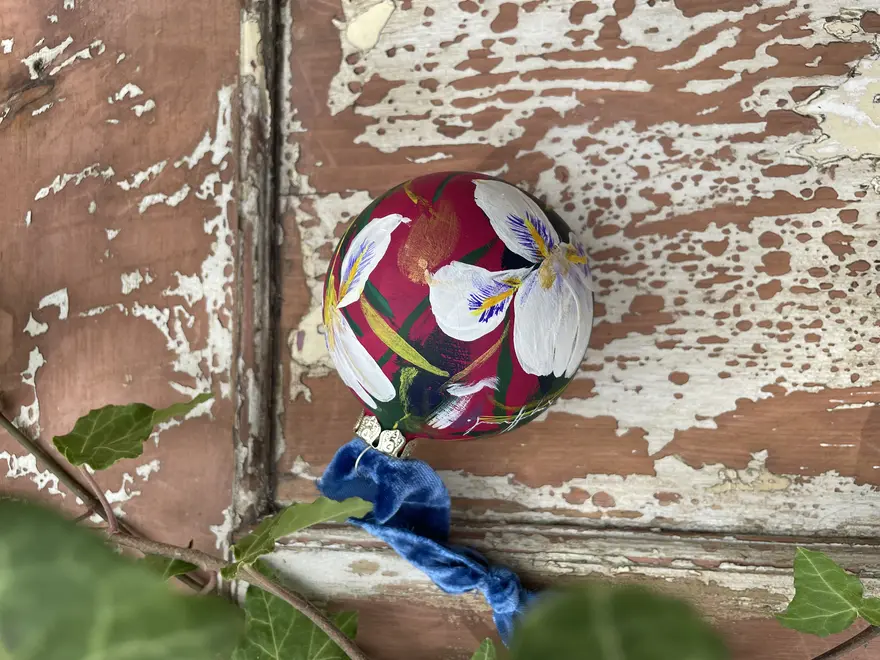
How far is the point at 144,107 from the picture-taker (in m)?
0.71

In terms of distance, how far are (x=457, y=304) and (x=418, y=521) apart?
0.26 metres

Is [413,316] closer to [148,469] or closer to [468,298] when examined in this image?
[468,298]

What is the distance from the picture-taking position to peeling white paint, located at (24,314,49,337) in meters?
0.74

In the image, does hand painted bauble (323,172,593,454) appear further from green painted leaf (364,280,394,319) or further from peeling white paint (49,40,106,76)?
peeling white paint (49,40,106,76)

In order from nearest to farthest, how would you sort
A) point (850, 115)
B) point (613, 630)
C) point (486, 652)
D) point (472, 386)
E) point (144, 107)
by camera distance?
point (613, 630) → point (486, 652) → point (472, 386) → point (850, 115) → point (144, 107)

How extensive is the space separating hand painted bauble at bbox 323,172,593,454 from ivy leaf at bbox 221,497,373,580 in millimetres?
122

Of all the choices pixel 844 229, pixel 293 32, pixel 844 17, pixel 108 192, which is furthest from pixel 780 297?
pixel 108 192

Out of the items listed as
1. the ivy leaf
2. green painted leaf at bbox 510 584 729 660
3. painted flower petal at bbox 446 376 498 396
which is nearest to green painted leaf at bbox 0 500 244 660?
green painted leaf at bbox 510 584 729 660

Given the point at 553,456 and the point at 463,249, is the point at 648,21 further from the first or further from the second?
the point at 553,456

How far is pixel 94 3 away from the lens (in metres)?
0.73

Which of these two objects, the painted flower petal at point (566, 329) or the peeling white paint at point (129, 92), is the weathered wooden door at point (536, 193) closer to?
the peeling white paint at point (129, 92)

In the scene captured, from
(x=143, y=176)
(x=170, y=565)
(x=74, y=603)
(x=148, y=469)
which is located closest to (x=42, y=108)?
(x=143, y=176)

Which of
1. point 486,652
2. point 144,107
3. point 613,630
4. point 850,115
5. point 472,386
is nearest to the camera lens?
point 613,630

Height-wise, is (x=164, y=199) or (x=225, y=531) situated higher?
(x=164, y=199)
